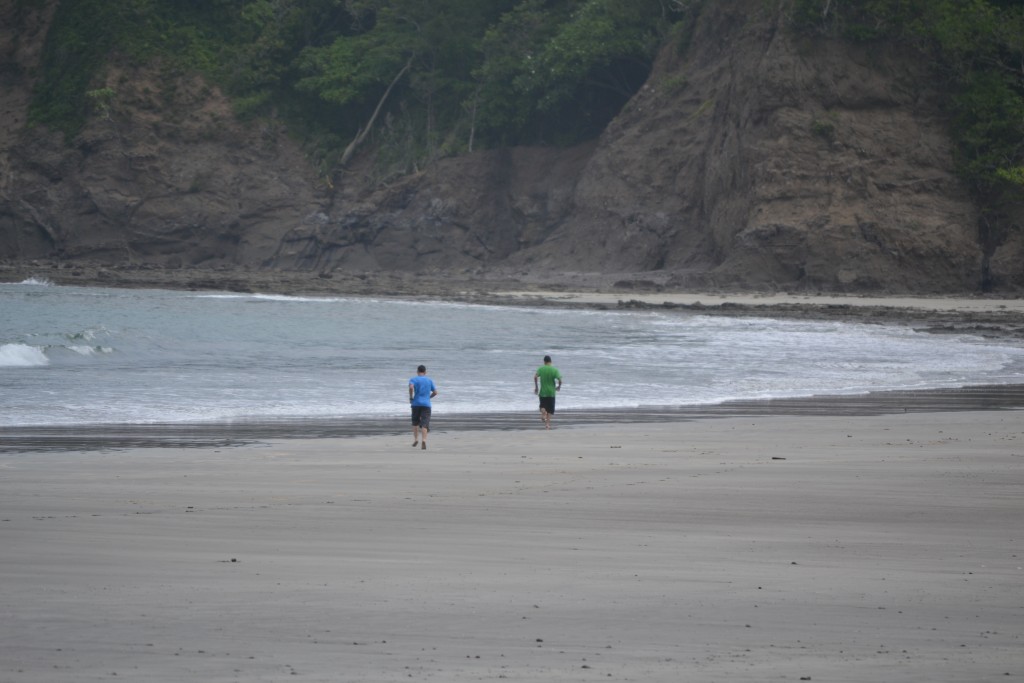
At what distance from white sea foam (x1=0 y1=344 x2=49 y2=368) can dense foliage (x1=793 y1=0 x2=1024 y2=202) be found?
26.2 meters

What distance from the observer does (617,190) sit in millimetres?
45125

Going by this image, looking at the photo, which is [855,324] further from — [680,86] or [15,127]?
[15,127]

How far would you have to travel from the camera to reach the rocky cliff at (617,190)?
124 feet

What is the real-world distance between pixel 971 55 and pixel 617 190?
12.2 meters

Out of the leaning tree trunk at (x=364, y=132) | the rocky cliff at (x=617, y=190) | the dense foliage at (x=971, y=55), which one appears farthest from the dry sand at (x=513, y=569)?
the leaning tree trunk at (x=364, y=132)

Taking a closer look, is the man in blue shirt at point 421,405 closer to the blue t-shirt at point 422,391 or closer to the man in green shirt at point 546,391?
the blue t-shirt at point 422,391

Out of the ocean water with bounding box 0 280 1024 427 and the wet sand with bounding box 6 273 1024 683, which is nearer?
the wet sand with bounding box 6 273 1024 683

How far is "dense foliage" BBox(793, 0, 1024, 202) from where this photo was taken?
37.2 m

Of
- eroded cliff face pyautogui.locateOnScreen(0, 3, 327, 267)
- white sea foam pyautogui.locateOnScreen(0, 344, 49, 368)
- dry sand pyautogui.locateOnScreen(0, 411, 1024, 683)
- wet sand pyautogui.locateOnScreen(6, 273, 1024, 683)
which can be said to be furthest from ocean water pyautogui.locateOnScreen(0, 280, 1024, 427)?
eroded cliff face pyautogui.locateOnScreen(0, 3, 327, 267)

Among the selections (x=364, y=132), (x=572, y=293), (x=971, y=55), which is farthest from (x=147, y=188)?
(x=971, y=55)

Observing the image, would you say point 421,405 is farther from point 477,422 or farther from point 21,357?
point 21,357

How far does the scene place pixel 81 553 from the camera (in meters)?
6.59

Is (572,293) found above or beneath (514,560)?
above

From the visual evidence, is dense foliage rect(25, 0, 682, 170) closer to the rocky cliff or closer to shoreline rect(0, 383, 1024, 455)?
the rocky cliff
